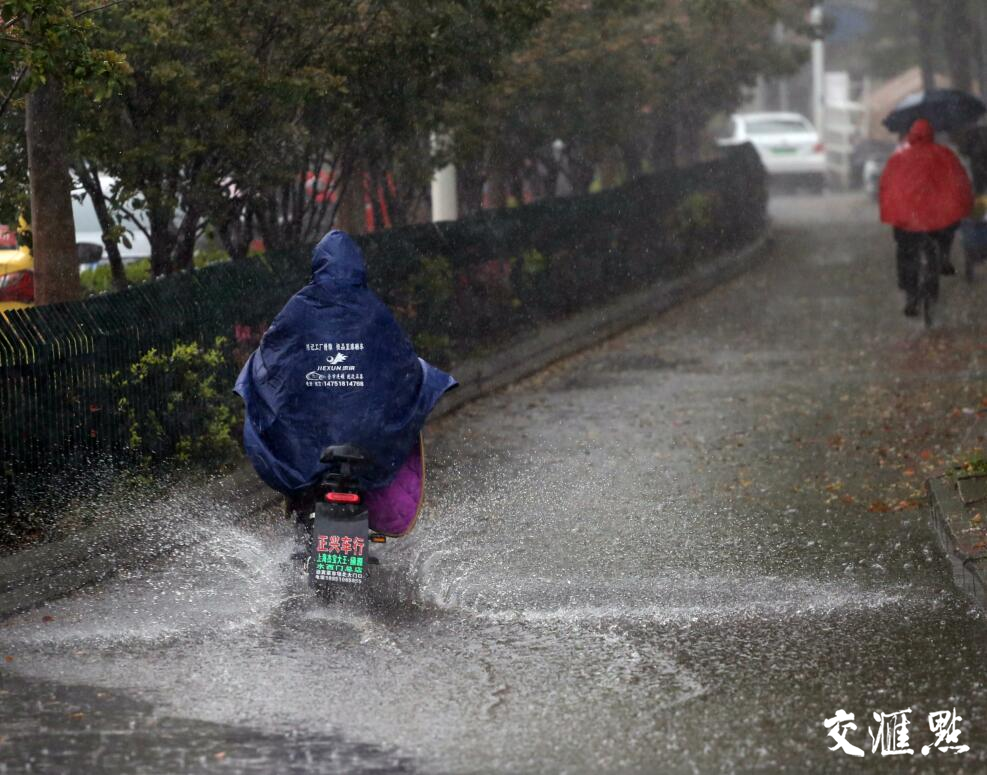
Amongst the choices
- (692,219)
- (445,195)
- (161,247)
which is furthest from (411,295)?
(692,219)

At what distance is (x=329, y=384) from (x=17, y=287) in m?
7.40

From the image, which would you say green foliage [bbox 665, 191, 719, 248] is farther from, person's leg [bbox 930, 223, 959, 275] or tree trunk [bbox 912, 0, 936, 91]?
tree trunk [bbox 912, 0, 936, 91]

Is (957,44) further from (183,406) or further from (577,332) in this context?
(183,406)

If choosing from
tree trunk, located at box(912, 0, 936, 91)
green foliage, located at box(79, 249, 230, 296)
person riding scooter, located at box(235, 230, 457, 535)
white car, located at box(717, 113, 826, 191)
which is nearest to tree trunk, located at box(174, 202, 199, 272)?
green foliage, located at box(79, 249, 230, 296)

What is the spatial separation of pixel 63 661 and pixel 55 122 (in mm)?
4980

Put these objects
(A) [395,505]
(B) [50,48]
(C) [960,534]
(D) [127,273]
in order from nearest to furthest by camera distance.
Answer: (A) [395,505]
(C) [960,534]
(B) [50,48]
(D) [127,273]

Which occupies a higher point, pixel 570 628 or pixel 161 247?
pixel 161 247

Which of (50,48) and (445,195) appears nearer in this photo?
(50,48)

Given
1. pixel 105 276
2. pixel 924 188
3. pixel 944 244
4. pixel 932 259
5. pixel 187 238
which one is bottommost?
pixel 932 259

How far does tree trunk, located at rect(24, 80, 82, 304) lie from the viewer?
428 inches

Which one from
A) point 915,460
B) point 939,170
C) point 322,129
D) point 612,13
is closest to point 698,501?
point 915,460

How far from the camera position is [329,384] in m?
7.70

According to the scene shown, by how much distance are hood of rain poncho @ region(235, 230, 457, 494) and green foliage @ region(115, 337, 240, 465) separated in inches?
99.7

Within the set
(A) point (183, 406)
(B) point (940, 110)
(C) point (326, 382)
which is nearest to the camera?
(C) point (326, 382)
